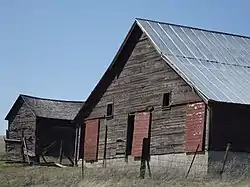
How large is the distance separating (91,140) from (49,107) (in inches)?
585

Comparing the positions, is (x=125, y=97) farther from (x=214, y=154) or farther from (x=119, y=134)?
(x=214, y=154)

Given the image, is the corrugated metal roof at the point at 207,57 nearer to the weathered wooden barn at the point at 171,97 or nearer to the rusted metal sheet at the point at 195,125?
the weathered wooden barn at the point at 171,97

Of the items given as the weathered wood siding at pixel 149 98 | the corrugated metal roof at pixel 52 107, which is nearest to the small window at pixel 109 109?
the weathered wood siding at pixel 149 98

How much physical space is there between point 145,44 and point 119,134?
4.41m

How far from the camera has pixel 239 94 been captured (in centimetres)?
2550

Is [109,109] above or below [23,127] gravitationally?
above

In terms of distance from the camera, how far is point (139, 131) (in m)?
29.0

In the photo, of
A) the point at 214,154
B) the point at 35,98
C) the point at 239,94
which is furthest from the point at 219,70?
the point at 35,98

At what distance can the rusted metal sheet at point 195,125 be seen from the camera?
82.0ft

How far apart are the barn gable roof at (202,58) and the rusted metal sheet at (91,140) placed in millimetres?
988

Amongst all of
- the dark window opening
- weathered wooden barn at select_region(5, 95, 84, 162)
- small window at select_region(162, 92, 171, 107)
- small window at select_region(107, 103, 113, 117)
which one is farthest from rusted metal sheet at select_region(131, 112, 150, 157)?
weathered wooden barn at select_region(5, 95, 84, 162)

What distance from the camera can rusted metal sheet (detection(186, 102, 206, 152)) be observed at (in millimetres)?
24984

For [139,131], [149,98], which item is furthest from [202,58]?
[139,131]

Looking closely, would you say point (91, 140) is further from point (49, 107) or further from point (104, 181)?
point (49, 107)
